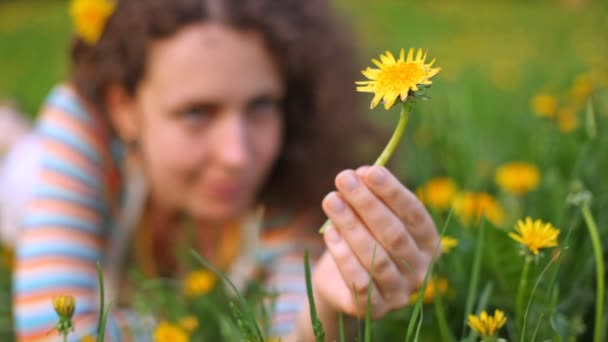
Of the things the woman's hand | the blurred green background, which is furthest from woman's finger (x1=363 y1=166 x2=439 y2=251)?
the blurred green background

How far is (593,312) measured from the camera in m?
0.89

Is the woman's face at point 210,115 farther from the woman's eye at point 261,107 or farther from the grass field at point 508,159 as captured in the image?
the grass field at point 508,159

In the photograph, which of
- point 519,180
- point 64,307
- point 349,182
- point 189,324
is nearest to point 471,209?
point 519,180

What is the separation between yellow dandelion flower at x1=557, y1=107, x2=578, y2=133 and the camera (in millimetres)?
1163

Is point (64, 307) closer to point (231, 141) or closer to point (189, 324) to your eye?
point (189, 324)

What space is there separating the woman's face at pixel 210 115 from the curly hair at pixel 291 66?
0.04m

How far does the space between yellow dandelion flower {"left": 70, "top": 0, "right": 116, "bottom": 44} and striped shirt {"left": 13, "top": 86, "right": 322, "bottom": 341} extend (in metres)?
0.17

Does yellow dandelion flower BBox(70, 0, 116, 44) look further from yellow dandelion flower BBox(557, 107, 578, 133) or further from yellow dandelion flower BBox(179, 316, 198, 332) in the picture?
yellow dandelion flower BBox(557, 107, 578, 133)

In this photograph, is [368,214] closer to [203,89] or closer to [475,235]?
[475,235]

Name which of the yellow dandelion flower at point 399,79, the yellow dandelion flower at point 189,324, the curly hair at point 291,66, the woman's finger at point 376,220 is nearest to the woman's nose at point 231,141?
the curly hair at point 291,66

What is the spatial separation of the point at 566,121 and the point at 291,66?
0.52 m

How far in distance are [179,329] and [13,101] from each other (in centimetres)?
183

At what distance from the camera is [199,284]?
101 centimetres

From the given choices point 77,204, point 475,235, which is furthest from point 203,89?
point 475,235
